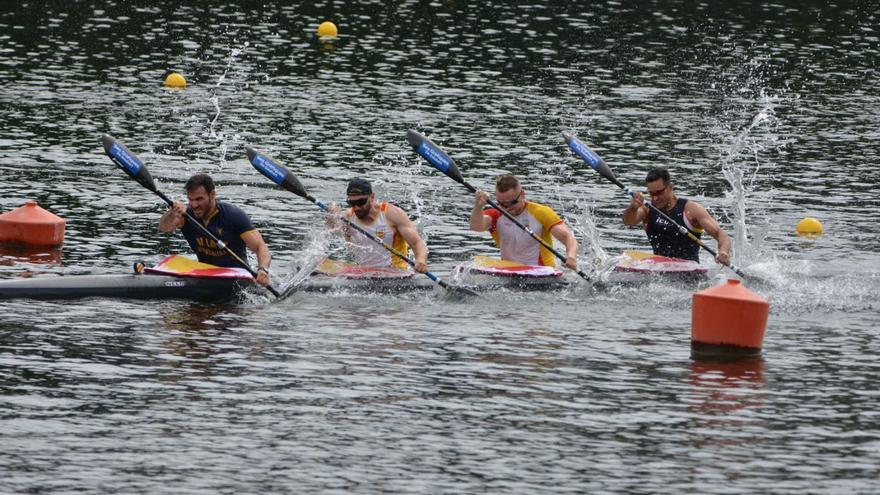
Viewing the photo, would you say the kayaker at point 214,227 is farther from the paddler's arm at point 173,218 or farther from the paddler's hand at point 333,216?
the paddler's hand at point 333,216

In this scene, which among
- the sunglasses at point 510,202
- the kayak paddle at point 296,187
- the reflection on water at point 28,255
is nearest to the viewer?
the kayak paddle at point 296,187

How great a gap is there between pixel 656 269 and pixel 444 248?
3.85 meters

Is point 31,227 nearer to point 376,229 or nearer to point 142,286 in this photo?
point 142,286

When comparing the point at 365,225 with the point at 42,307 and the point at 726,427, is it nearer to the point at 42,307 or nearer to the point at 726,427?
the point at 42,307

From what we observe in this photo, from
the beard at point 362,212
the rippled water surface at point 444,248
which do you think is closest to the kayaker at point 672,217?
the rippled water surface at point 444,248

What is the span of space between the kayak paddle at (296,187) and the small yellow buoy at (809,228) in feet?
24.2

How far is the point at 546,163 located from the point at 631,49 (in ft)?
44.4

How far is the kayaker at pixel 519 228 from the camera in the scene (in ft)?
71.4

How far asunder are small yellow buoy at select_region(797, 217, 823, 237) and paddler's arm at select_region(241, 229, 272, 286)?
31.8 ft

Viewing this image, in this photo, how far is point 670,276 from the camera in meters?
21.9

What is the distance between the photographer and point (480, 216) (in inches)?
856

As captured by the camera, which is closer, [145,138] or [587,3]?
[145,138]

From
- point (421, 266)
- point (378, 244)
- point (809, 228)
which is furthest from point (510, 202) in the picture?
point (809, 228)

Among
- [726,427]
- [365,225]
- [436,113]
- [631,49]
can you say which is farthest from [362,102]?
[726,427]
